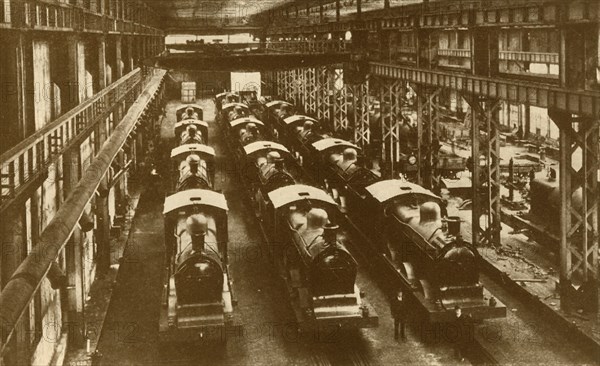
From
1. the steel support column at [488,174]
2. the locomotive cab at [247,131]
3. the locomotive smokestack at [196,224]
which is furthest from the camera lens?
the locomotive cab at [247,131]

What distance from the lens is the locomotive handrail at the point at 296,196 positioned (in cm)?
1601

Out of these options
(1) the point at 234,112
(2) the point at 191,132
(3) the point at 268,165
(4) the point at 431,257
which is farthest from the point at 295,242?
(1) the point at 234,112

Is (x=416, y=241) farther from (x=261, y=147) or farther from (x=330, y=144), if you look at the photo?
(x=330, y=144)

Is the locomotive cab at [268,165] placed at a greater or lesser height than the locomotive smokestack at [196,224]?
greater

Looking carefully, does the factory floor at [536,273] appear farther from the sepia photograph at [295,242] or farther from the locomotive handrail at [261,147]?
the locomotive handrail at [261,147]

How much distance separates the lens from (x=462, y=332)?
13680 mm

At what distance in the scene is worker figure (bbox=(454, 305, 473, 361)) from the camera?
13.1 metres

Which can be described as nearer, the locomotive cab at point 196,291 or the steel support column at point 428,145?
the locomotive cab at point 196,291

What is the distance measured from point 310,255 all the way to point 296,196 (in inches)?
101

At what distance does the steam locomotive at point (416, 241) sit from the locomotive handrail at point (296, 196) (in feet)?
4.72

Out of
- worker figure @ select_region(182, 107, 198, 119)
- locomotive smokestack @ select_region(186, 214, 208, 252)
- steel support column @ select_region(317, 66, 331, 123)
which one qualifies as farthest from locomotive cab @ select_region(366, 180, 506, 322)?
steel support column @ select_region(317, 66, 331, 123)

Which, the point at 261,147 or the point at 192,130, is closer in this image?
the point at 261,147

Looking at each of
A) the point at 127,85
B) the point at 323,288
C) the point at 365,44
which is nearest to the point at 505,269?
the point at 323,288

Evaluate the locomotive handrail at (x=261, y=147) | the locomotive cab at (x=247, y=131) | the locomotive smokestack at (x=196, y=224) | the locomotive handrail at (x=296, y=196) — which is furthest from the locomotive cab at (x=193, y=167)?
the locomotive smokestack at (x=196, y=224)
